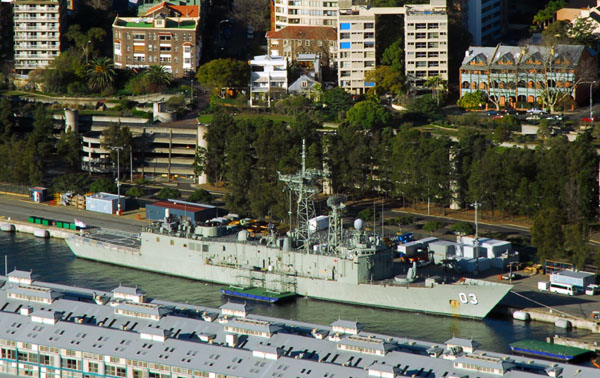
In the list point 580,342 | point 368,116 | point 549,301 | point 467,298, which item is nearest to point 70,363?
point 467,298

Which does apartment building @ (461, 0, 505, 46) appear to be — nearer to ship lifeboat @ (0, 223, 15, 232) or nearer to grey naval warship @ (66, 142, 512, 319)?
grey naval warship @ (66, 142, 512, 319)

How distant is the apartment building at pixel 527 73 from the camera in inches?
4638

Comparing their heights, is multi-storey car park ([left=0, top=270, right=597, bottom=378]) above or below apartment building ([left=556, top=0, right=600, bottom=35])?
below

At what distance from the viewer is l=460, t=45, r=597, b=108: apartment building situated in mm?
117812

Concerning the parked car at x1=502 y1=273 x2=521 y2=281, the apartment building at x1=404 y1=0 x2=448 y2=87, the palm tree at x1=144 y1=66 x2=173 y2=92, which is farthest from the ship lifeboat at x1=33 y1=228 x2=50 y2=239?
the apartment building at x1=404 y1=0 x2=448 y2=87

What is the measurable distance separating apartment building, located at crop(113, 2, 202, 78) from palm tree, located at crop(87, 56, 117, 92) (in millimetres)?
3689

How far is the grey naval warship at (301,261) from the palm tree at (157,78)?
107ft

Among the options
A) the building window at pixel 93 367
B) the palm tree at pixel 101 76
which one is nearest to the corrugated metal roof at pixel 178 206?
the palm tree at pixel 101 76

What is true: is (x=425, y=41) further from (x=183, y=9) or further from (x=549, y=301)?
(x=549, y=301)

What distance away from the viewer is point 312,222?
9325 centimetres

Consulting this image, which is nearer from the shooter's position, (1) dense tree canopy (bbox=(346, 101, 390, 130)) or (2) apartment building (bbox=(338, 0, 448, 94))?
(1) dense tree canopy (bbox=(346, 101, 390, 130))

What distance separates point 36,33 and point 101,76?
11936mm

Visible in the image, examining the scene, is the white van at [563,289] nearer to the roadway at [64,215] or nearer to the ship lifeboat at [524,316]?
the ship lifeboat at [524,316]

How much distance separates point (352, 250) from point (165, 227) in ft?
49.9
